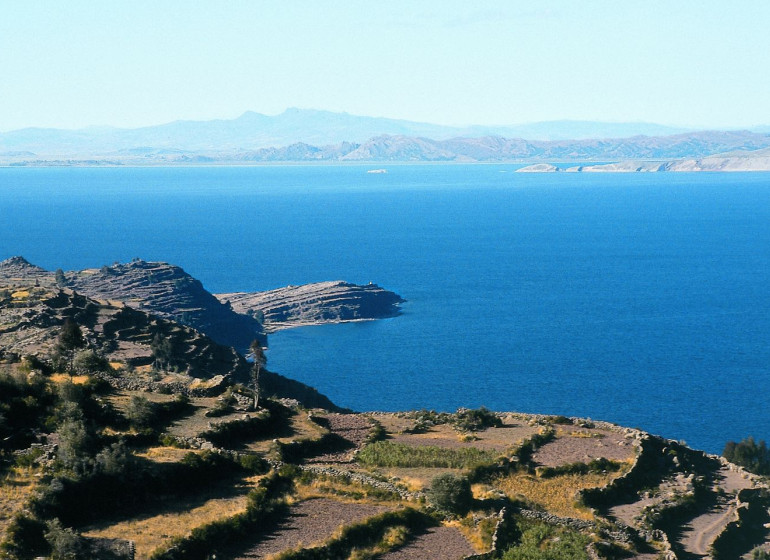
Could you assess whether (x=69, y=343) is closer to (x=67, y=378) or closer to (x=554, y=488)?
(x=67, y=378)

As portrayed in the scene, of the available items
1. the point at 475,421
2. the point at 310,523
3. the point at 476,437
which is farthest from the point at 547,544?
the point at 475,421

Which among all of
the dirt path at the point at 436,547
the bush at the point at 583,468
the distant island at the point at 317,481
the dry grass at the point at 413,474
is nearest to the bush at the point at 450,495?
the distant island at the point at 317,481

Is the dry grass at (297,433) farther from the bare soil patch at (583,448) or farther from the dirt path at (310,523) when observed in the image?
the bare soil patch at (583,448)

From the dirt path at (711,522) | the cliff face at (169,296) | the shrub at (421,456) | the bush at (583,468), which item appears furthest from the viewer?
the cliff face at (169,296)

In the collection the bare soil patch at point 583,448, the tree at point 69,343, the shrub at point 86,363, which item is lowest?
the bare soil patch at point 583,448

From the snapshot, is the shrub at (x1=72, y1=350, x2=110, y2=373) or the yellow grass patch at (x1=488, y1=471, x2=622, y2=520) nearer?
the yellow grass patch at (x1=488, y1=471, x2=622, y2=520)

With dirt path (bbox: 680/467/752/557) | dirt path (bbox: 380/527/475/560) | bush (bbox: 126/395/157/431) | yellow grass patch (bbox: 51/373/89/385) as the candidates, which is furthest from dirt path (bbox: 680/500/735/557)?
yellow grass patch (bbox: 51/373/89/385)

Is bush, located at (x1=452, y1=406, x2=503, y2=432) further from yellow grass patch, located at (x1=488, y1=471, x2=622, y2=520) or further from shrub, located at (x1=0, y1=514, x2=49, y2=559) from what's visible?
shrub, located at (x1=0, y1=514, x2=49, y2=559)

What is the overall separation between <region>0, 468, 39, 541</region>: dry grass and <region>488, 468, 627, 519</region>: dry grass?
20.7 meters

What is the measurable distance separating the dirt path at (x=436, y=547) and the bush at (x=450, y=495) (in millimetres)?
1176

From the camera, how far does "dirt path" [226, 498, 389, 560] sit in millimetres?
37219

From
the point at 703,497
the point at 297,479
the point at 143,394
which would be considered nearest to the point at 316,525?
the point at 297,479

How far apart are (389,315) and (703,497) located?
13526 cm

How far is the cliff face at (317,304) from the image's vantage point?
183500 millimetres
